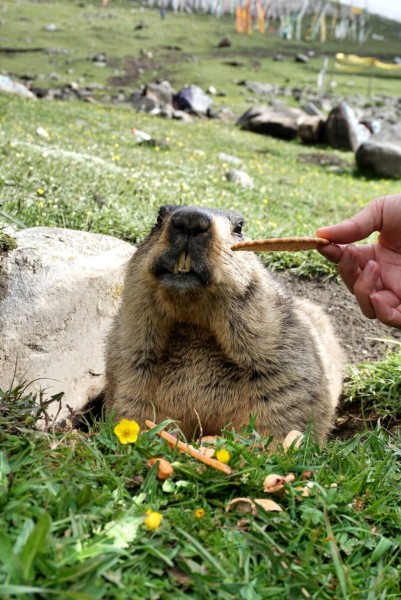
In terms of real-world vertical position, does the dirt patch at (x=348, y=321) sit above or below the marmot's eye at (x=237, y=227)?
Answer: below

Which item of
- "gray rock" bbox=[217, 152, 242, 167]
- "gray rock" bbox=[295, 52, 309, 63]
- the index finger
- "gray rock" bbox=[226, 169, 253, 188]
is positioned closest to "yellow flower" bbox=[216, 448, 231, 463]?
the index finger

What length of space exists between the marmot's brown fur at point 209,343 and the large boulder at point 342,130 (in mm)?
16196

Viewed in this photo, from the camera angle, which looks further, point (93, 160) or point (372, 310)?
point (93, 160)

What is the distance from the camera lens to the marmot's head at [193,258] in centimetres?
326

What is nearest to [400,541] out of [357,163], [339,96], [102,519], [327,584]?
[327,584]

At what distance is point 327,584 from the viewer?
197cm

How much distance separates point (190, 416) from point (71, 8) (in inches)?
1531

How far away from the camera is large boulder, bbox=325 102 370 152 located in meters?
18.8

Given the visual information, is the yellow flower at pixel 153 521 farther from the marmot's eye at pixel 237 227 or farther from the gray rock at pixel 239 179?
the gray rock at pixel 239 179

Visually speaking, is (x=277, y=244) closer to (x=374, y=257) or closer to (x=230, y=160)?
(x=374, y=257)

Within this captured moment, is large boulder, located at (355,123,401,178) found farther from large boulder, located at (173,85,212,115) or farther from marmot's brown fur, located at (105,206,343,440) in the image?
marmot's brown fur, located at (105,206,343,440)

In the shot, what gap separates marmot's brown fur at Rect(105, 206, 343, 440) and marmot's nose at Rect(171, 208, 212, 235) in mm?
25

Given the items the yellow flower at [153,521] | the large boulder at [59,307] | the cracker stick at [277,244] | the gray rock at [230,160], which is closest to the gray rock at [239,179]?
the gray rock at [230,160]

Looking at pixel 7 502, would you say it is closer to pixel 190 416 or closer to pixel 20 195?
pixel 190 416
